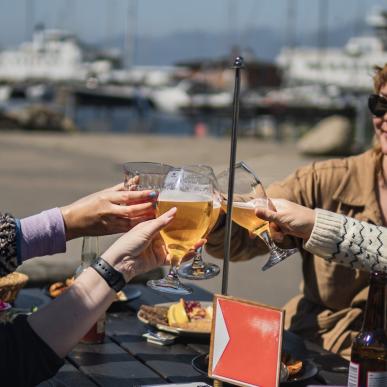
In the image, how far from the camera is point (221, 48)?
61031 millimetres

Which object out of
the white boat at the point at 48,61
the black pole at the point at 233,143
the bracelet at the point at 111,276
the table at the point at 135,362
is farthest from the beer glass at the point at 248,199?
the white boat at the point at 48,61

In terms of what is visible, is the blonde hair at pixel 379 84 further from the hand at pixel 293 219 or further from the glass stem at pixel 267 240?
the glass stem at pixel 267 240

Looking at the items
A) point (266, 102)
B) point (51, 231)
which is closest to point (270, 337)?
point (51, 231)

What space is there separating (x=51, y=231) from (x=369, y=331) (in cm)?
97

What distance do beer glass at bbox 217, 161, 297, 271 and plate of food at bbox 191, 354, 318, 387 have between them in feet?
0.97

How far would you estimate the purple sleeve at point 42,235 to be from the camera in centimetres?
256

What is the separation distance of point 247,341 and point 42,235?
0.76 meters

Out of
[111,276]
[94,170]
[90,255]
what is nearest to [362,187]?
[90,255]

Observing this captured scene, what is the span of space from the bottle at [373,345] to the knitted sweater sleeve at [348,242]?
0.45 m

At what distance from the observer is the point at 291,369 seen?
2578 millimetres

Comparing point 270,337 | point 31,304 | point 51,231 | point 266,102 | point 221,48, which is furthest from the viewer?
point 221,48

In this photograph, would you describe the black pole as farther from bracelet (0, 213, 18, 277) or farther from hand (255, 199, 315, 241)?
bracelet (0, 213, 18, 277)

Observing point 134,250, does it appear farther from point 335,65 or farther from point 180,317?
point 335,65

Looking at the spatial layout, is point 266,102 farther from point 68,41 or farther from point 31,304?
point 31,304
